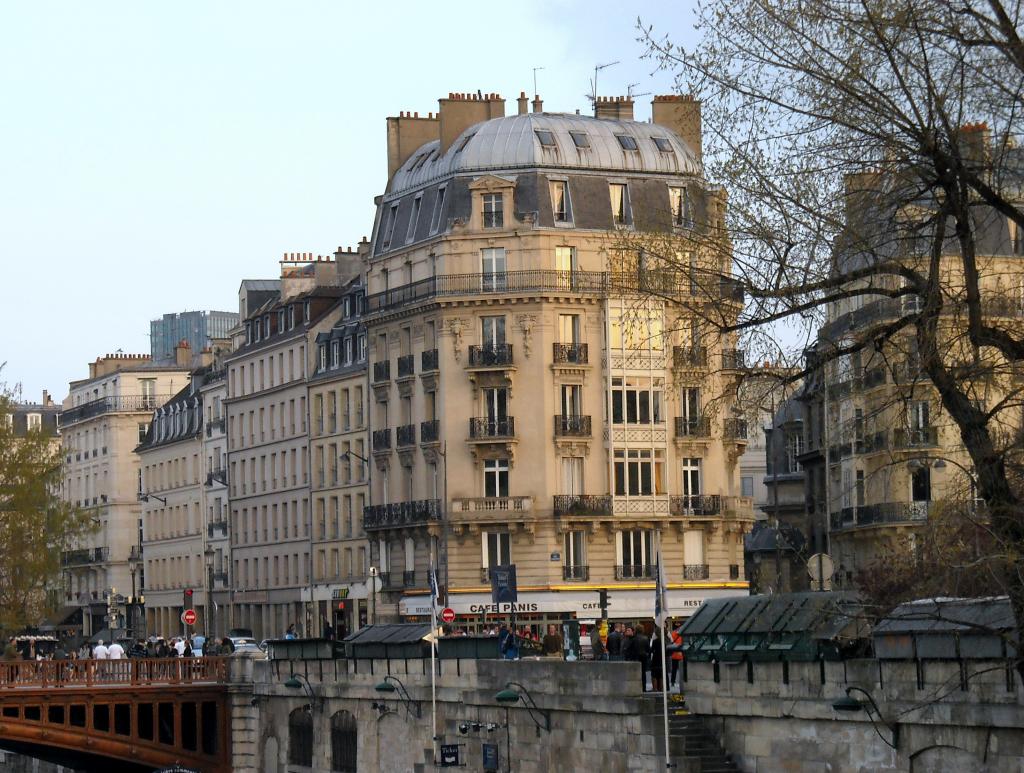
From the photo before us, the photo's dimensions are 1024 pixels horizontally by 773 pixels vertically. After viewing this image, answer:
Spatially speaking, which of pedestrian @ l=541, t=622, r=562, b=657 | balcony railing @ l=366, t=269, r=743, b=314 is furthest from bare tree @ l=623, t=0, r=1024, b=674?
balcony railing @ l=366, t=269, r=743, b=314

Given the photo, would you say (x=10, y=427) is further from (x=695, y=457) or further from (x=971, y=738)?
(x=971, y=738)

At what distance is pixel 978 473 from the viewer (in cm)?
2839

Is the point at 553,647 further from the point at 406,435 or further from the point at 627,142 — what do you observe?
the point at 627,142

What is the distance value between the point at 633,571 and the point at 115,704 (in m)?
26.3

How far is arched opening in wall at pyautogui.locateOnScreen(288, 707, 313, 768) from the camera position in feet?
216

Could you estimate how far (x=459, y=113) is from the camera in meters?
92.6

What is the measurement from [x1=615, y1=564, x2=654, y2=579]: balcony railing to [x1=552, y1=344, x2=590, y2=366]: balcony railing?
7.87 m

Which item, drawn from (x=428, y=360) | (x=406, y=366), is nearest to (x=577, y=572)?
(x=428, y=360)

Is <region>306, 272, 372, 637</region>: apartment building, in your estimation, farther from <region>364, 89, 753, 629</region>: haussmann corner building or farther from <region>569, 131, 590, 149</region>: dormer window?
<region>569, 131, 590, 149</region>: dormer window

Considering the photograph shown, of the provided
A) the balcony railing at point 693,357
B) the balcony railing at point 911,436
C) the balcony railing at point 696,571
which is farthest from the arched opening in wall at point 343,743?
the balcony railing at point 911,436

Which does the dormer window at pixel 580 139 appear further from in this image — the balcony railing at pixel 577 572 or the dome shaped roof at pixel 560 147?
the balcony railing at pixel 577 572

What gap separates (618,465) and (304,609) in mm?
25826

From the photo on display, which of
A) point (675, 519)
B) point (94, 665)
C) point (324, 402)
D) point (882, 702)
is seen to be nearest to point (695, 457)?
point (675, 519)

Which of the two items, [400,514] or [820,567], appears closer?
[820,567]
